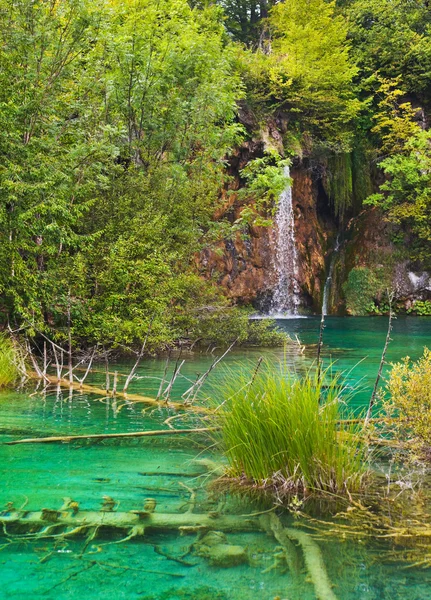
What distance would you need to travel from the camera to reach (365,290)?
24531mm

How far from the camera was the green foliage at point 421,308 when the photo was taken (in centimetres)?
2425

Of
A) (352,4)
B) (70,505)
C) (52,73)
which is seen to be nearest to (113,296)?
(52,73)

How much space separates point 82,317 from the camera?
890 centimetres

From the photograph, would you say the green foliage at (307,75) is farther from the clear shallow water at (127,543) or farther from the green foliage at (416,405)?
the green foliage at (416,405)

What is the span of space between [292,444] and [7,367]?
4.83m

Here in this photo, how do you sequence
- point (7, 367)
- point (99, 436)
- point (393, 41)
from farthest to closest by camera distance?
1. point (393, 41)
2. point (7, 367)
3. point (99, 436)

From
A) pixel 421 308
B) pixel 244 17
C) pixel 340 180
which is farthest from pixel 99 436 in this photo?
pixel 244 17

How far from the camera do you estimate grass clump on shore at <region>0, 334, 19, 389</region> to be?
725 centimetres

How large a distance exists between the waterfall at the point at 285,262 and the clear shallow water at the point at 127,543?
16.6 m

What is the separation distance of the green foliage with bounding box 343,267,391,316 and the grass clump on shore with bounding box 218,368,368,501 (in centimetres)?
2107

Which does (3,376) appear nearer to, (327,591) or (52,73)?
(52,73)

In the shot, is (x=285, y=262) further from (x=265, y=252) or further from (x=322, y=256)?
(x=322, y=256)

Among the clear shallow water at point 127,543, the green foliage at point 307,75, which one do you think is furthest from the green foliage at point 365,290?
the clear shallow water at point 127,543

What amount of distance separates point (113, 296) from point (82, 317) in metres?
0.57
